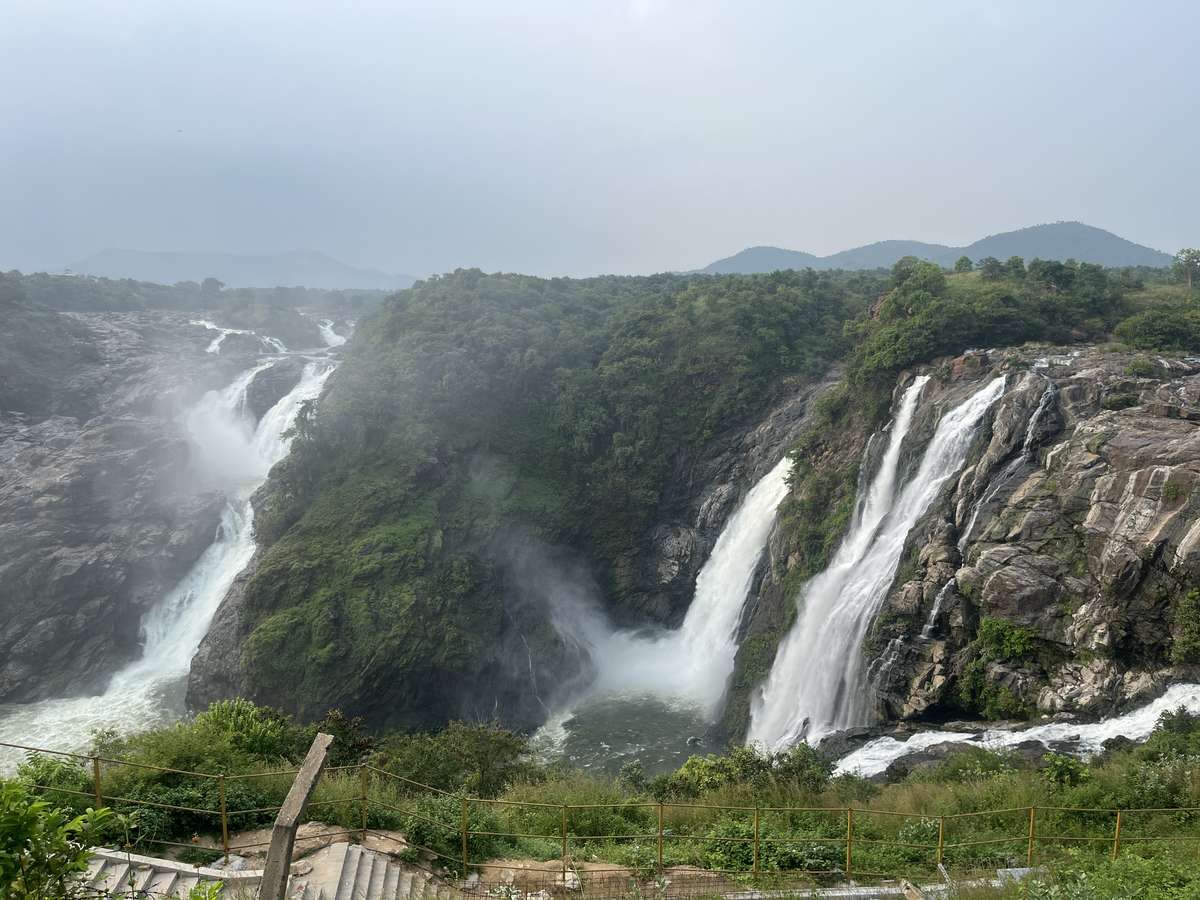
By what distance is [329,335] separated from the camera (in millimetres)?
69125

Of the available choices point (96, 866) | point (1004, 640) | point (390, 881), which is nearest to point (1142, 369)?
point (1004, 640)

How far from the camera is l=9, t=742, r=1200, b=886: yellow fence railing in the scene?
35.4 ft

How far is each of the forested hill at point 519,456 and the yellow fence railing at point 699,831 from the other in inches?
576

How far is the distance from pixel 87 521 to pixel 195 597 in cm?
710

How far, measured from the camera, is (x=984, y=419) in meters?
21.6

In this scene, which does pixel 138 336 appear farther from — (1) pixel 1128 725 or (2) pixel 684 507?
(1) pixel 1128 725

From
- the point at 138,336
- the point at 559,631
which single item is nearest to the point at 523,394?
the point at 559,631

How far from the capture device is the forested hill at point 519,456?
28188mm

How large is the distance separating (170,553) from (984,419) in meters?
35.9

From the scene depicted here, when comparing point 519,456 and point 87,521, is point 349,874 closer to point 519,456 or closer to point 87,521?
point 519,456

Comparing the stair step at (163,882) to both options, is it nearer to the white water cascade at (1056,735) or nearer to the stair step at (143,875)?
the stair step at (143,875)

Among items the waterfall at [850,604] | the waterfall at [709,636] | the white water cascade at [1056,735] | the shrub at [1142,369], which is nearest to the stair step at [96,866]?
the white water cascade at [1056,735]

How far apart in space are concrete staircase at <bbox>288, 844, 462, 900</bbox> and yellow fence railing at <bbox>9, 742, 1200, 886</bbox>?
0.50 meters

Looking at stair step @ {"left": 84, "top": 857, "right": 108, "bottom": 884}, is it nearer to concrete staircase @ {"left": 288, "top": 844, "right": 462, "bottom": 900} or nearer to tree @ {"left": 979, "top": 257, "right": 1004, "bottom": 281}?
concrete staircase @ {"left": 288, "top": 844, "right": 462, "bottom": 900}
